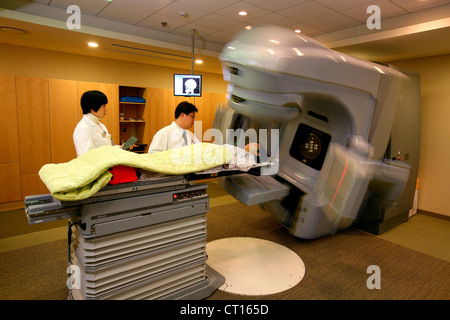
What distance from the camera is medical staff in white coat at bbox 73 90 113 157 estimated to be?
2.44m

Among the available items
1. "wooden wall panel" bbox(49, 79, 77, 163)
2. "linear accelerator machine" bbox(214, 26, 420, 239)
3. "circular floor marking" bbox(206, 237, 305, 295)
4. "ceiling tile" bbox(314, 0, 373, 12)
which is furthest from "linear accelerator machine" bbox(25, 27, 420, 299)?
"wooden wall panel" bbox(49, 79, 77, 163)

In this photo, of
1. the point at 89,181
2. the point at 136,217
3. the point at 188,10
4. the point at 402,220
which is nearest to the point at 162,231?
the point at 136,217

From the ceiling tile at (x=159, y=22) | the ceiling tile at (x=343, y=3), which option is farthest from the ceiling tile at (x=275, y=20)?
the ceiling tile at (x=159, y=22)

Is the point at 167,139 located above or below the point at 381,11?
below

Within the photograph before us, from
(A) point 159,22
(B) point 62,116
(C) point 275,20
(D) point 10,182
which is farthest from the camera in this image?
(B) point 62,116

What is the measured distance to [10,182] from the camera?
399 centimetres

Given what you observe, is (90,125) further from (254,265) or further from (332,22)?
(332,22)

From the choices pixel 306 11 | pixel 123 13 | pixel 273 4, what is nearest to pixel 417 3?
pixel 306 11

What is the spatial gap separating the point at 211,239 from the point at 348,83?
79.0 inches

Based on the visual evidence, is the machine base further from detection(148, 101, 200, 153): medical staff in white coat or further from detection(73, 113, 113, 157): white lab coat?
detection(73, 113, 113, 157): white lab coat

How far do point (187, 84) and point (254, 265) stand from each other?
3110 mm

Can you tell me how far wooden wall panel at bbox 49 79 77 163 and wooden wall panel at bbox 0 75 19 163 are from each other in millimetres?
444

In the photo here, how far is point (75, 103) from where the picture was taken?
4.40 metres
